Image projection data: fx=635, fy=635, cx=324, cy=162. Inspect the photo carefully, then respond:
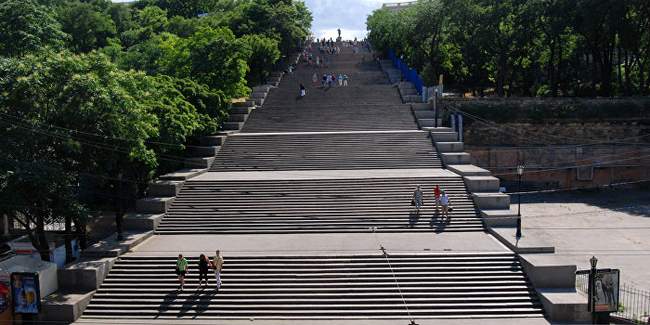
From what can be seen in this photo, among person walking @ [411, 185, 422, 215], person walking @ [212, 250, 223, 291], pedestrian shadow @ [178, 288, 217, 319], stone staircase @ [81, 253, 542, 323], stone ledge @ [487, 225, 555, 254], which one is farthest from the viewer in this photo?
person walking @ [411, 185, 422, 215]

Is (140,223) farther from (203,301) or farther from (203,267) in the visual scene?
(203,301)

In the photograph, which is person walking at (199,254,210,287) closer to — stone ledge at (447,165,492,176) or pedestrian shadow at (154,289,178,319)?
pedestrian shadow at (154,289,178,319)

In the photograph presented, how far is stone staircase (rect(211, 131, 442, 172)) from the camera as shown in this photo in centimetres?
3097

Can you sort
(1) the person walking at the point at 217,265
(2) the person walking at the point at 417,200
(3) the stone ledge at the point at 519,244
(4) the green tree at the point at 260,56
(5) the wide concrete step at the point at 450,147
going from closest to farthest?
(1) the person walking at the point at 217,265, (3) the stone ledge at the point at 519,244, (2) the person walking at the point at 417,200, (5) the wide concrete step at the point at 450,147, (4) the green tree at the point at 260,56

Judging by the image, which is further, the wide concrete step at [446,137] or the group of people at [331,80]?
the group of people at [331,80]

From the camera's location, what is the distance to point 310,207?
25.5m

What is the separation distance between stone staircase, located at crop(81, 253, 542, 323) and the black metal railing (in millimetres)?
2004

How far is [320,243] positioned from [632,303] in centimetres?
982

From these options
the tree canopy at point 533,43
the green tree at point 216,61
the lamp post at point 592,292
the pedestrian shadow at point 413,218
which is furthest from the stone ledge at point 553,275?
the tree canopy at point 533,43

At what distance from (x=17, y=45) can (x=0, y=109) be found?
61.0 feet

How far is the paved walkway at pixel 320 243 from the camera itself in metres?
21.0

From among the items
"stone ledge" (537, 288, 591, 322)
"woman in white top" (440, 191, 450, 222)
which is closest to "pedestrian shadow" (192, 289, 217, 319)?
"woman in white top" (440, 191, 450, 222)

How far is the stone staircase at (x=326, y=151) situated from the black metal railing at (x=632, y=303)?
1244cm

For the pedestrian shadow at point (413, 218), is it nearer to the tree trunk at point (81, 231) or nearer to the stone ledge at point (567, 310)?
the stone ledge at point (567, 310)
